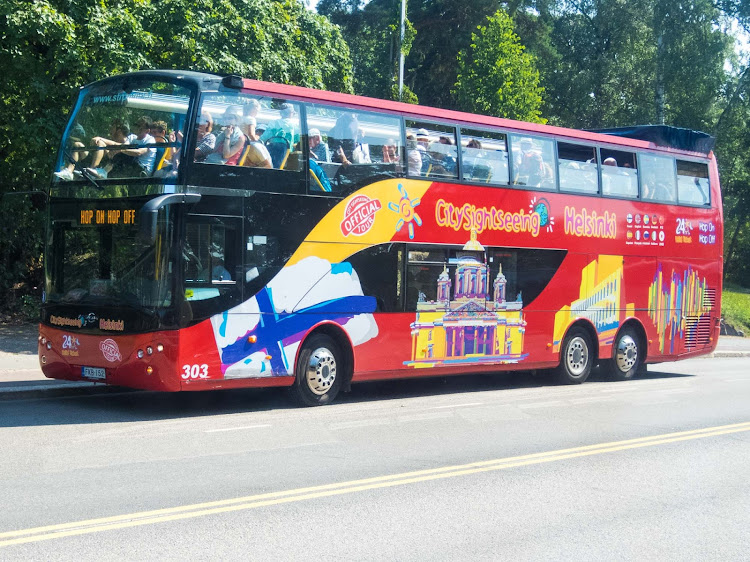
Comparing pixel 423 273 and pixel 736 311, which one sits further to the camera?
pixel 736 311

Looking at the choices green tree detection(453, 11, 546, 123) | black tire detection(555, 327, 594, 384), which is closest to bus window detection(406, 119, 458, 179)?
black tire detection(555, 327, 594, 384)

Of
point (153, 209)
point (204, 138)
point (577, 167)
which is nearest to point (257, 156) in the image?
point (204, 138)

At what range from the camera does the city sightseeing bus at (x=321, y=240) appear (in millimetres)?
11383

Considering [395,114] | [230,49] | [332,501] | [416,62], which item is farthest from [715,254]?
[416,62]

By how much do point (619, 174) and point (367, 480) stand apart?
11.3 metres

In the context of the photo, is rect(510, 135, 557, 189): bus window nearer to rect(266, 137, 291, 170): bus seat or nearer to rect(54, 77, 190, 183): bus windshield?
rect(266, 137, 291, 170): bus seat

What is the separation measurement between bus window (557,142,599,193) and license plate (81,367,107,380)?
8.65 metres

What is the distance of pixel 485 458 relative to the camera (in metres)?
9.33

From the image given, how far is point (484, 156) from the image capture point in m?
15.2

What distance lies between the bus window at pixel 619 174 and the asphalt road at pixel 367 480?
5.22 m

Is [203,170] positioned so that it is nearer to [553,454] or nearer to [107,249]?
[107,249]

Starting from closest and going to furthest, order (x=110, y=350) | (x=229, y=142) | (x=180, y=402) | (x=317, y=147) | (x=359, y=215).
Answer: (x=110, y=350)
(x=229, y=142)
(x=317, y=147)
(x=180, y=402)
(x=359, y=215)

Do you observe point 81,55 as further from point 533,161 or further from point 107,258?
point 533,161

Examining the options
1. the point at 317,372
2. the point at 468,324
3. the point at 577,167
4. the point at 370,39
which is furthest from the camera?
the point at 370,39
